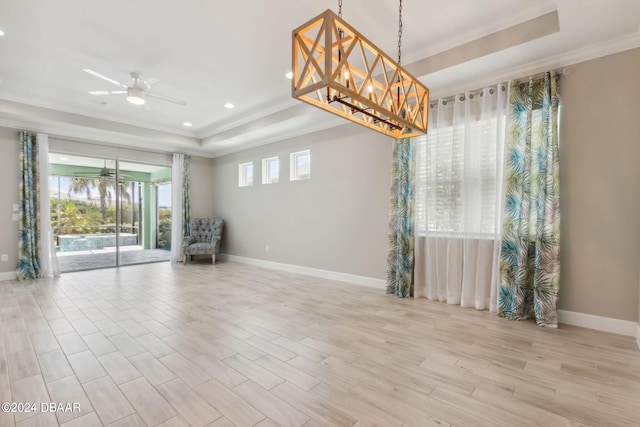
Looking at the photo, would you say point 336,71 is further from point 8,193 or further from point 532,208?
point 8,193

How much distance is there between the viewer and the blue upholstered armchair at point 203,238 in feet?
21.8

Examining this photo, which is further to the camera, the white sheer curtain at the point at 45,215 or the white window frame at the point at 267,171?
the white window frame at the point at 267,171

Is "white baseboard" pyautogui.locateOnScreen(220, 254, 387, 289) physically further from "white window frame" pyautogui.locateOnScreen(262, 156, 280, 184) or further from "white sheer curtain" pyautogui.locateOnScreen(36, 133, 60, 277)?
"white sheer curtain" pyautogui.locateOnScreen(36, 133, 60, 277)

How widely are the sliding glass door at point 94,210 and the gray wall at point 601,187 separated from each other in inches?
302

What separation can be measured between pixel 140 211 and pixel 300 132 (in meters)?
5.02

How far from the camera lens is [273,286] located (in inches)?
182

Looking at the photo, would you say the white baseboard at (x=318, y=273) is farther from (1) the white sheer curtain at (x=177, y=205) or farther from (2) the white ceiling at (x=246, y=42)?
(2) the white ceiling at (x=246, y=42)

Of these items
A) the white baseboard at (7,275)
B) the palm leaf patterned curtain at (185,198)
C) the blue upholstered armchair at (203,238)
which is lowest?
the white baseboard at (7,275)

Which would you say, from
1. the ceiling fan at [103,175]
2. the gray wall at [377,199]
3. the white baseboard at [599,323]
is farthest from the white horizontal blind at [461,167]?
the ceiling fan at [103,175]

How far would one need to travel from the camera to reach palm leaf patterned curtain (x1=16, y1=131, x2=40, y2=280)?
509 centimetres

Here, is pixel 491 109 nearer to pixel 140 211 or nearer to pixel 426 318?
pixel 426 318

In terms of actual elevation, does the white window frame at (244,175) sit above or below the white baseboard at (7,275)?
above

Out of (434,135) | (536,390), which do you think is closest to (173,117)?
(434,135)

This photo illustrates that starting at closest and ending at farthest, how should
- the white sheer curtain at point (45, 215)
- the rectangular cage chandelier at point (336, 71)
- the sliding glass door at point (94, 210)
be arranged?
the rectangular cage chandelier at point (336, 71)
the white sheer curtain at point (45, 215)
the sliding glass door at point (94, 210)
